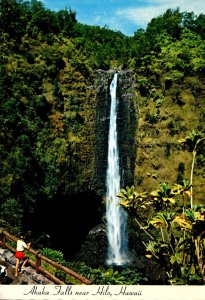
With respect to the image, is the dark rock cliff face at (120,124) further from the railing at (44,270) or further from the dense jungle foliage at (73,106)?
the railing at (44,270)

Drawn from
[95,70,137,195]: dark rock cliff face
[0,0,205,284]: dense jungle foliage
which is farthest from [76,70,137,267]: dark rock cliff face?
[0,0,205,284]: dense jungle foliage

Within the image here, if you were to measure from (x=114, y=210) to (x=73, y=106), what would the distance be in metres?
7.32

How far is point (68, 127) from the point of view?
1003 inches

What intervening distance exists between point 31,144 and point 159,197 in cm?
1413

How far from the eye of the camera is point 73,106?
2623 cm

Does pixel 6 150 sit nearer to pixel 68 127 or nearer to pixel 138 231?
pixel 68 127

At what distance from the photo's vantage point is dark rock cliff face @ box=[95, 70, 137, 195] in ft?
86.1

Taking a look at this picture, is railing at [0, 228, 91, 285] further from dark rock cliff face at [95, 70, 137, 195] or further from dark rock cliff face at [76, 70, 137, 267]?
dark rock cliff face at [95, 70, 137, 195]

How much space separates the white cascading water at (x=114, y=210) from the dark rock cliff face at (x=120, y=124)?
0.90 feet

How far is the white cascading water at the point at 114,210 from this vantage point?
991 inches

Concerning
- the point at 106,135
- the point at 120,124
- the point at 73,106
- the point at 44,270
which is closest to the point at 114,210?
the point at 106,135

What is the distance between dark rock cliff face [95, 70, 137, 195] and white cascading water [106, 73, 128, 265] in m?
0.28

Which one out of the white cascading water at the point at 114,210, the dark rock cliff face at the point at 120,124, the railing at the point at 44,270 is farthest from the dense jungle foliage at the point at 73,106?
the railing at the point at 44,270

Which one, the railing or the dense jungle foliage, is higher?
the dense jungle foliage
